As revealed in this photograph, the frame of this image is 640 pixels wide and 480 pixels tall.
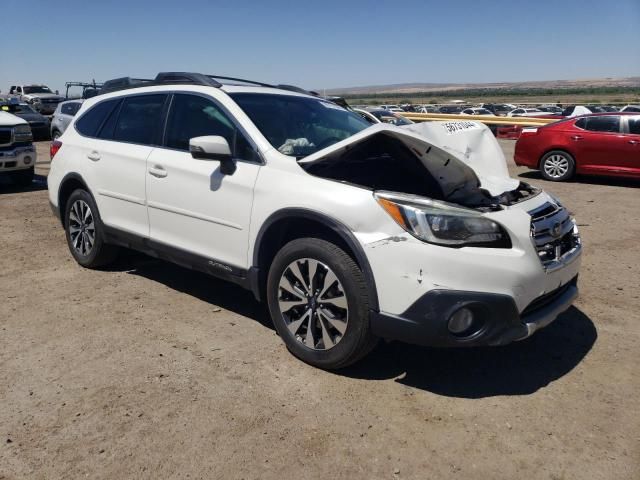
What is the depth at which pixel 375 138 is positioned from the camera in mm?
3586

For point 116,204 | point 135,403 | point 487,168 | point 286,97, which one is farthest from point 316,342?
point 116,204

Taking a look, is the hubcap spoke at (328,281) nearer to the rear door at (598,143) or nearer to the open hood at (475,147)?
the open hood at (475,147)

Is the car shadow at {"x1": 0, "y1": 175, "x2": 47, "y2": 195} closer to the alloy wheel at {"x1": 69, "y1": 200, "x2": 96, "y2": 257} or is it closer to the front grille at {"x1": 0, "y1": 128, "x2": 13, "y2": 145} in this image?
the front grille at {"x1": 0, "y1": 128, "x2": 13, "y2": 145}

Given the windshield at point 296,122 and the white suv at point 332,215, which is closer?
the white suv at point 332,215

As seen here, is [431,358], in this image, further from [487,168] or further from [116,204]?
[116,204]

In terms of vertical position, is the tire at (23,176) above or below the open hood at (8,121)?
below

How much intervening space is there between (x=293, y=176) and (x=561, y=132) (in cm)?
935

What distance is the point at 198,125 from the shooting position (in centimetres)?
421

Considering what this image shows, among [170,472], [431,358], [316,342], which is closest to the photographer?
[170,472]

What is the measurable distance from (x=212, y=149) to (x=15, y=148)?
285 inches

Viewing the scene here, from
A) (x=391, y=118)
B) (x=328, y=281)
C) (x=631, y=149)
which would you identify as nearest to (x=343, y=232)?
(x=328, y=281)

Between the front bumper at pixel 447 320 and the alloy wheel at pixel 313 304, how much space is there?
0.27 metres

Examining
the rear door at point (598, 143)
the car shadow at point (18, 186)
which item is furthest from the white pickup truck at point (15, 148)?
the rear door at point (598, 143)

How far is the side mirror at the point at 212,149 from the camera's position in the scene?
3.65 metres
